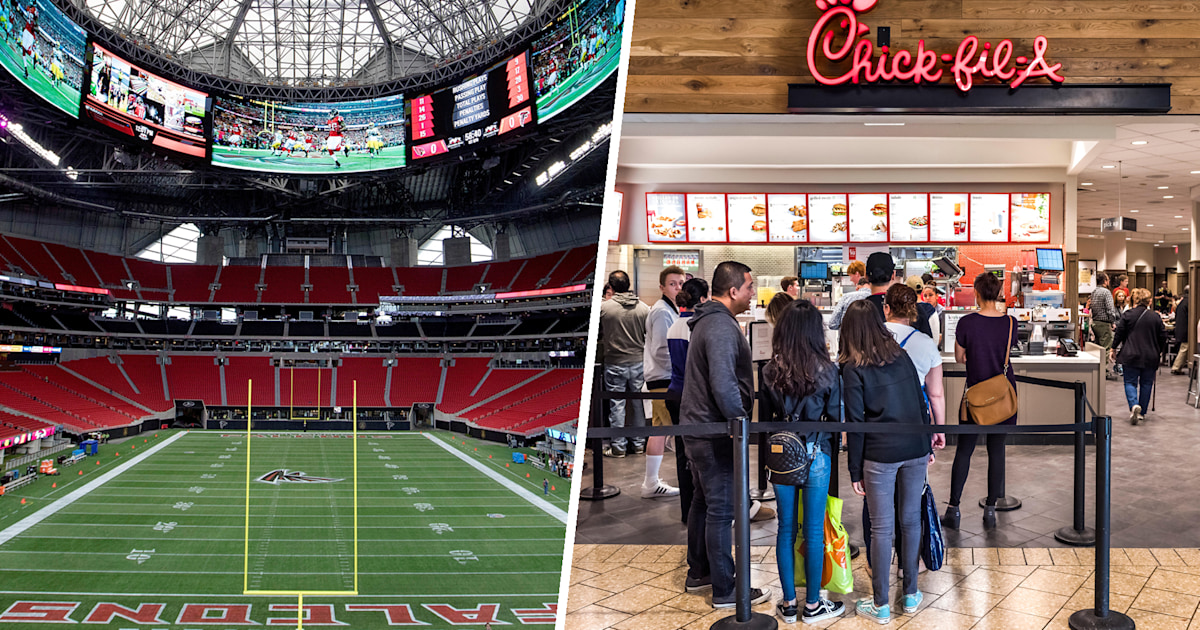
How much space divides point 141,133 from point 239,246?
445 inches

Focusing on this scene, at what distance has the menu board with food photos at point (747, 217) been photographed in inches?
286

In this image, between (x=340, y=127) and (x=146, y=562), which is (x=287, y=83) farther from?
(x=146, y=562)

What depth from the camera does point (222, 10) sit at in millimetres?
24469

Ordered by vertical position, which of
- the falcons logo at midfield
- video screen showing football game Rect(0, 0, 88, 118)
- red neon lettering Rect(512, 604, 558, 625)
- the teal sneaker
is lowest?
the falcons logo at midfield

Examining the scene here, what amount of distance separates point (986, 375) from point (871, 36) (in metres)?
2.24

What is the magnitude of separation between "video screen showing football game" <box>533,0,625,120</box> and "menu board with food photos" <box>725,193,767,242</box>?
41.6 feet

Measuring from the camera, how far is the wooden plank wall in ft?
15.1

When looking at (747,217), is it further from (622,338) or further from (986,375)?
(986,375)

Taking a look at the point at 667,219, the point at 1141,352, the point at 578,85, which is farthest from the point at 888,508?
the point at 578,85

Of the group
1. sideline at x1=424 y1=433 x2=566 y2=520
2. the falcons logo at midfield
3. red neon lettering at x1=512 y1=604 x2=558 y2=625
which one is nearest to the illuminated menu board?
red neon lettering at x1=512 y1=604 x2=558 y2=625

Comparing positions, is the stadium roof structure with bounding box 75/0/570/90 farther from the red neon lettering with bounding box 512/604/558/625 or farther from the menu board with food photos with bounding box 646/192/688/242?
the red neon lettering with bounding box 512/604/558/625

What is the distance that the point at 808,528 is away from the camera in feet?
8.32

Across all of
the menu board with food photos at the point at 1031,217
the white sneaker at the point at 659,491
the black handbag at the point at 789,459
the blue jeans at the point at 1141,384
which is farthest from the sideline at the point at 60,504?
the blue jeans at the point at 1141,384

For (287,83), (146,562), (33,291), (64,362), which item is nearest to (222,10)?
(287,83)
